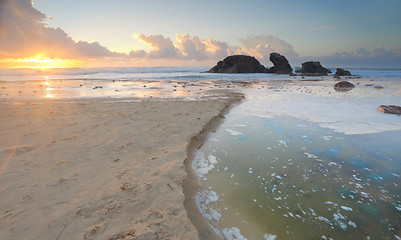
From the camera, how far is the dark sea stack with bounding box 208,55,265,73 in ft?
171

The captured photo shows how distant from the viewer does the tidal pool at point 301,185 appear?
83.4 inches

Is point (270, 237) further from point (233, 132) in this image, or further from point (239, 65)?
point (239, 65)

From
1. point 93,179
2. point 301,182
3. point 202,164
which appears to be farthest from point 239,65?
point 93,179

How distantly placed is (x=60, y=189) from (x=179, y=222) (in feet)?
5.42

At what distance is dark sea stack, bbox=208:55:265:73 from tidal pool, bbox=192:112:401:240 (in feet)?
162

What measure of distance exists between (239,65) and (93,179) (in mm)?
53120

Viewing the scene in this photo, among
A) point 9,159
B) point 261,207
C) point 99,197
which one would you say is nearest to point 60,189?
point 99,197

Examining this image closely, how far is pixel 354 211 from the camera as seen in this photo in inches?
91.7

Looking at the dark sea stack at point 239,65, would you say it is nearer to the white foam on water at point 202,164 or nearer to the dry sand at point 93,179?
the dry sand at point 93,179

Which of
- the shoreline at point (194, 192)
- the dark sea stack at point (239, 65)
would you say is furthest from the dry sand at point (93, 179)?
the dark sea stack at point (239, 65)

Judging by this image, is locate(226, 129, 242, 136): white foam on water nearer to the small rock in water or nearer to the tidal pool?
the tidal pool

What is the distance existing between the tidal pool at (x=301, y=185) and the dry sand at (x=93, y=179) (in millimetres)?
533

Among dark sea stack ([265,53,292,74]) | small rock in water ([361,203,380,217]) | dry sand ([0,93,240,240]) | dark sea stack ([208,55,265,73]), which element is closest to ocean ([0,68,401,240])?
small rock in water ([361,203,380,217])

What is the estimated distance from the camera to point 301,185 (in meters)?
2.84
